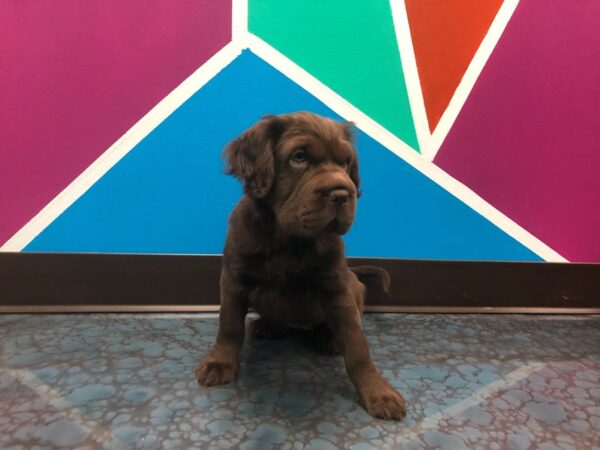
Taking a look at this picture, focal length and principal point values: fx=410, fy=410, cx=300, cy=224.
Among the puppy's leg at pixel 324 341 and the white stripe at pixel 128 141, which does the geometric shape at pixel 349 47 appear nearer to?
the white stripe at pixel 128 141

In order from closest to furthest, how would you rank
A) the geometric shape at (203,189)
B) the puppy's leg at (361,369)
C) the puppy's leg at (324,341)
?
the puppy's leg at (361,369) < the puppy's leg at (324,341) < the geometric shape at (203,189)

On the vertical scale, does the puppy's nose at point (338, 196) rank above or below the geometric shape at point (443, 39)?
below

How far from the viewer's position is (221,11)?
6.42 ft

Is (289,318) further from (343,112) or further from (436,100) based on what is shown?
(436,100)

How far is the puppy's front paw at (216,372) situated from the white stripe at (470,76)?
1.42m

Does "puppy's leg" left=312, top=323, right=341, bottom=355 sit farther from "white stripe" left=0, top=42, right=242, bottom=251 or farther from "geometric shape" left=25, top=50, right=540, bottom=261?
"white stripe" left=0, top=42, right=242, bottom=251

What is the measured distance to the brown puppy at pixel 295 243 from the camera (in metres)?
1.31

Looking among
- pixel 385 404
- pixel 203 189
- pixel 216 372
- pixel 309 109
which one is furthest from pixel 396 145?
pixel 216 372

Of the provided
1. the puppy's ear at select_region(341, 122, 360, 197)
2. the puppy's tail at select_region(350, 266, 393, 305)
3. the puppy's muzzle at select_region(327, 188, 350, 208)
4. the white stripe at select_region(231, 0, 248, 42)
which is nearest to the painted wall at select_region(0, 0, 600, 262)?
the white stripe at select_region(231, 0, 248, 42)

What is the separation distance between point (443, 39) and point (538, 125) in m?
0.68

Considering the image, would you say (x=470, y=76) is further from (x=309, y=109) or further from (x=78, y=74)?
(x=78, y=74)

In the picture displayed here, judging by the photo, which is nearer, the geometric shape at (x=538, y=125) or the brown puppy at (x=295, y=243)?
the brown puppy at (x=295, y=243)

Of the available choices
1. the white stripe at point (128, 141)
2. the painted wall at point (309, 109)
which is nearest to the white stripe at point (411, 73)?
the painted wall at point (309, 109)

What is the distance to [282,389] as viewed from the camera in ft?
4.80
